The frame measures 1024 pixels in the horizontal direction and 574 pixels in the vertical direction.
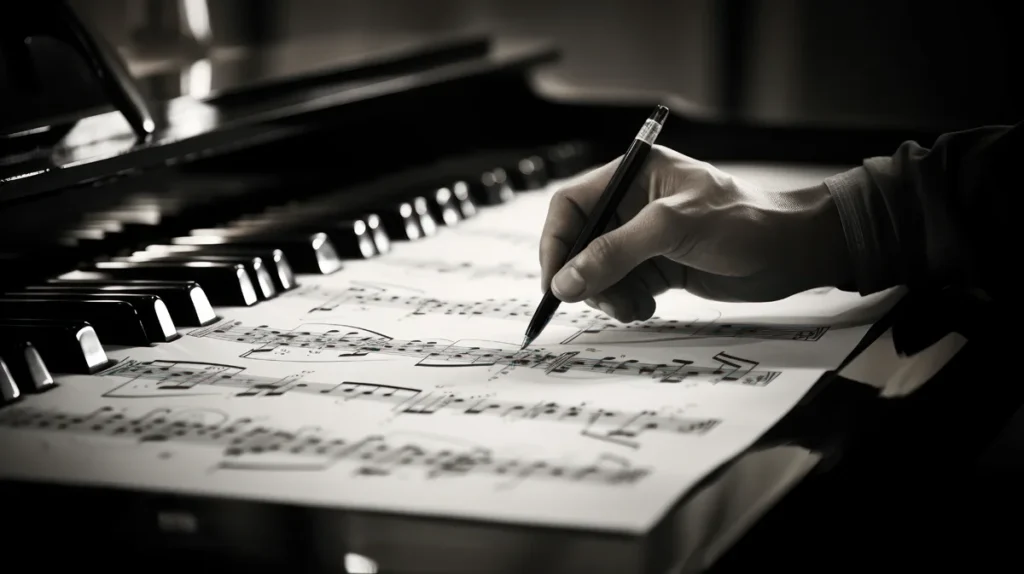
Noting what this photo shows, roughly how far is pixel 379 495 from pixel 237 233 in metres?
0.79

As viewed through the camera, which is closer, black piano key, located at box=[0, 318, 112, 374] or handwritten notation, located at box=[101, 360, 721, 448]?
handwritten notation, located at box=[101, 360, 721, 448]

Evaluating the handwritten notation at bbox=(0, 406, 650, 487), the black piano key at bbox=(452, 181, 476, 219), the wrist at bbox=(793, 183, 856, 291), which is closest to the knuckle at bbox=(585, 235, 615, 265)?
the wrist at bbox=(793, 183, 856, 291)

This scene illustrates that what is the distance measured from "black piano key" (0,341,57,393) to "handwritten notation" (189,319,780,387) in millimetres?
177

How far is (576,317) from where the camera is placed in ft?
4.01

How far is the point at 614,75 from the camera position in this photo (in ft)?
12.6

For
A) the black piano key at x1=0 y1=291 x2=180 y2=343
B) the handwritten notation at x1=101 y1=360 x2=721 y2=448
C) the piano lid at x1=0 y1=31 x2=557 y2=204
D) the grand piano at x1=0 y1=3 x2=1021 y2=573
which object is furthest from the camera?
the piano lid at x1=0 y1=31 x2=557 y2=204

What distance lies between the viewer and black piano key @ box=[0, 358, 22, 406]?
36.8 inches

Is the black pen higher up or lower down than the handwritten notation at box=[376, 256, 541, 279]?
higher up

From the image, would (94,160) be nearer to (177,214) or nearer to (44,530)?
(177,214)

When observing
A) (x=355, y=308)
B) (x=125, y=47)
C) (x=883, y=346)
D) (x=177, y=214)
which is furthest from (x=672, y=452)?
(x=125, y=47)

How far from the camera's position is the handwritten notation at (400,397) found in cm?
87

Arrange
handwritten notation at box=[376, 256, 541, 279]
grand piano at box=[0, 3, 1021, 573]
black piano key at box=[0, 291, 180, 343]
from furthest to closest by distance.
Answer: handwritten notation at box=[376, 256, 541, 279], black piano key at box=[0, 291, 180, 343], grand piano at box=[0, 3, 1021, 573]

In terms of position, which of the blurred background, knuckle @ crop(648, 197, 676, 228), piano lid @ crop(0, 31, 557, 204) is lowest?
the blurred background

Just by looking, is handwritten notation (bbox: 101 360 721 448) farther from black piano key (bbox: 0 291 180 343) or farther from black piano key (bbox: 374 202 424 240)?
black piano key (bbox: 374 202 424 240)
